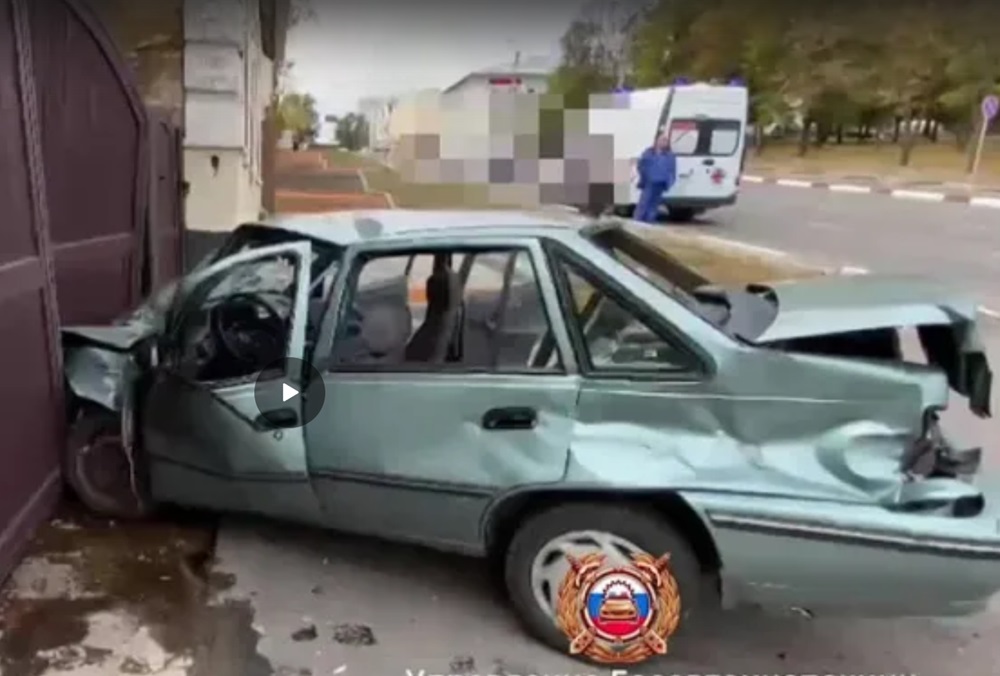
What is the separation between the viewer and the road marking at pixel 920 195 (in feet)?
91.9

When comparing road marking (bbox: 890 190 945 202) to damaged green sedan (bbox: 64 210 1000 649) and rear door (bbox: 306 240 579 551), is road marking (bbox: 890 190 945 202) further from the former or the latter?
rear door (bbox: 306 240 579 551)

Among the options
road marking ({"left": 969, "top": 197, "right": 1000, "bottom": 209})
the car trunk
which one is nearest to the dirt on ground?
the car trunk

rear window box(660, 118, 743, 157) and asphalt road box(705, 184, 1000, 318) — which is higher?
rear window box(660, 118, 743, 157)

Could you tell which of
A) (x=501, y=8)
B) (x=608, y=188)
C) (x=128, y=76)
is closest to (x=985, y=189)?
(x=608, y=188)

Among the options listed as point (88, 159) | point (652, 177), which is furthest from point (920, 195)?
point (88, 159)

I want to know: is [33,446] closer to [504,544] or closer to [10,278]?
[10,278]

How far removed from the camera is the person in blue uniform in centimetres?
Answer: 1758

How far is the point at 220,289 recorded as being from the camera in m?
4.50

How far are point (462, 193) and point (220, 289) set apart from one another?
4.14 m

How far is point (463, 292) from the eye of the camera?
4102 millimetres

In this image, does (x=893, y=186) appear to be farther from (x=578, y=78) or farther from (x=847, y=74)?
(x=578, y=78)

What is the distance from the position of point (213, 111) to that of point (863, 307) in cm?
692

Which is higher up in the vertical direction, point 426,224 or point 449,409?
point 426,224
